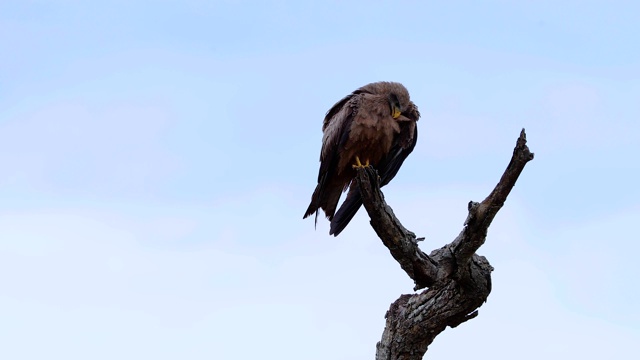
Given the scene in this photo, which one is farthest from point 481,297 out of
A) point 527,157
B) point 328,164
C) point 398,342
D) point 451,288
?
point 328,164

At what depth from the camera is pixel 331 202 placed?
25.8 feet

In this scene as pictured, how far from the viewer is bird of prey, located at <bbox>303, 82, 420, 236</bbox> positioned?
7.44m

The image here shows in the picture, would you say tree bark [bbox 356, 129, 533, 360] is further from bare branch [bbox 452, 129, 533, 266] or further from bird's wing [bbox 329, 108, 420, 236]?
bird's wing [bbox 329, 108, 420, 236]

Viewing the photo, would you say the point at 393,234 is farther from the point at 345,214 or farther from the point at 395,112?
the point at 395,112

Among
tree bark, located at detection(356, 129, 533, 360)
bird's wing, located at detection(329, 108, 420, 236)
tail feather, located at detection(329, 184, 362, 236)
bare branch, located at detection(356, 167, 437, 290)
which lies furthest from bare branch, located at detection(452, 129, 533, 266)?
bird's wing, located at detection(329, 108, 420, 236)

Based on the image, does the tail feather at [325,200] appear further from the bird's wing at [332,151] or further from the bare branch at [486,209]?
the bare branch at [486,209]

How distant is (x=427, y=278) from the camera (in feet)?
18.2

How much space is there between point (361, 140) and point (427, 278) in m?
→ 2.15

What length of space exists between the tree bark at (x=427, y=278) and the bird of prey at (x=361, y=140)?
1.70 metres

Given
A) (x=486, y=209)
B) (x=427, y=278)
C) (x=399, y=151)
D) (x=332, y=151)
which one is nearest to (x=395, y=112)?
(x=399, y=151)

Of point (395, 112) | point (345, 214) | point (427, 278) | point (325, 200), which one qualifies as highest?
point (395, 112)

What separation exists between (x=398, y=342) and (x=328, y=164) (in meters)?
2.35

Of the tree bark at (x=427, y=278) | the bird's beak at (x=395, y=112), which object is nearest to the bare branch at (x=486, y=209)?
the tree bark at (x=427, y=278)

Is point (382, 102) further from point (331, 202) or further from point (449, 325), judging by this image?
point (449, 325)
